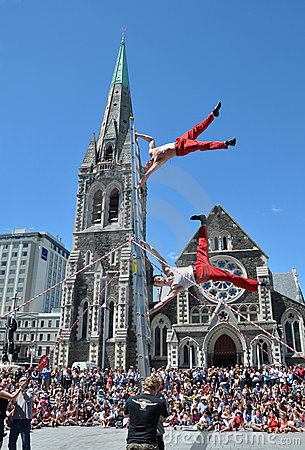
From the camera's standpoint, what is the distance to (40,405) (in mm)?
16922

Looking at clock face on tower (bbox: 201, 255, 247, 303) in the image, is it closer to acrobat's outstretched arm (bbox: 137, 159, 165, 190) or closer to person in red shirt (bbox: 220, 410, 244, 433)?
person in red shirt (bbox: 220, 410, 244, 433)

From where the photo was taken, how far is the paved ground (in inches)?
442

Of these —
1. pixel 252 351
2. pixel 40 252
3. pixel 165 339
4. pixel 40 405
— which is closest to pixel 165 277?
pixel 40 405

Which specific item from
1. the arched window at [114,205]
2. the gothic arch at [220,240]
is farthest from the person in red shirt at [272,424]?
the arched window at [114,205]

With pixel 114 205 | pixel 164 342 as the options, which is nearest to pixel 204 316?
pixel 164 342

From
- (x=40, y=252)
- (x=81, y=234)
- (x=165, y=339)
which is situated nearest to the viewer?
(x=165, y=339)

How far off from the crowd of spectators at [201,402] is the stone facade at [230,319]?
23.8ft

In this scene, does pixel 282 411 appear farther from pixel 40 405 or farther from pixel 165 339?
pixel 165 339

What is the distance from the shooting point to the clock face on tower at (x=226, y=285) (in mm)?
32781

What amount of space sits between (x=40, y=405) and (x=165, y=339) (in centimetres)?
1793

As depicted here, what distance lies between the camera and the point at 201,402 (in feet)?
54.5

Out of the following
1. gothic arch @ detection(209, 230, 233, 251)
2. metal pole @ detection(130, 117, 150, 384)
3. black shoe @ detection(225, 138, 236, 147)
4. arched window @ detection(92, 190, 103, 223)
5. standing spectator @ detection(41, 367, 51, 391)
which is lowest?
standing spectator @ detection(41, 367, 51, 391)

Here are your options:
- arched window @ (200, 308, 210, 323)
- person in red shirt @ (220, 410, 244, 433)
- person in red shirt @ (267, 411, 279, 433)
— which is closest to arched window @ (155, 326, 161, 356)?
arched window @ (200, 308, 210, 323)

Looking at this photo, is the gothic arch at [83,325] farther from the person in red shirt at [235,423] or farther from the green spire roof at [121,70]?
the green spire roof at [121,70]
